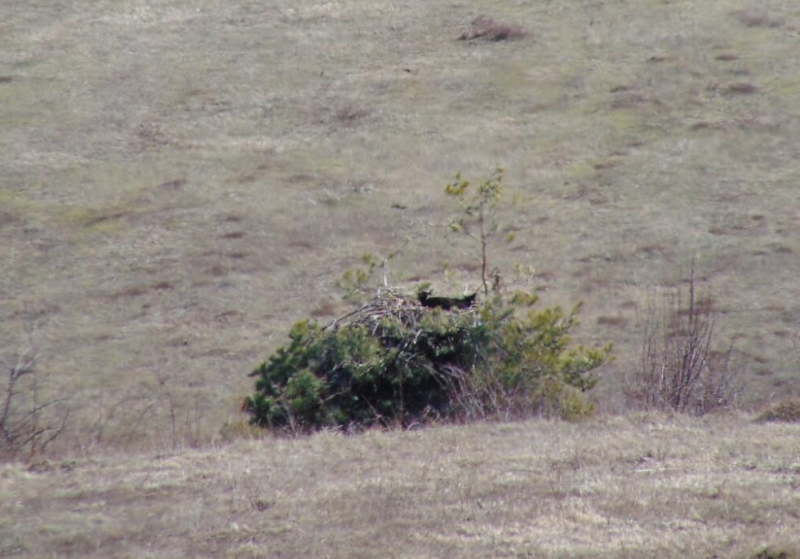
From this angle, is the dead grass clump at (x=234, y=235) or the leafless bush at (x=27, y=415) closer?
the leafless bush at (x=27, y=415)

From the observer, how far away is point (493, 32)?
91.6 ft

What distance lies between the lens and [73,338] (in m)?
17.1

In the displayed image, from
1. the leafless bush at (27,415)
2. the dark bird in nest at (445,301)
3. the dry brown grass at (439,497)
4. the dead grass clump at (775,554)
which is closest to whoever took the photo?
the dead grass clump at (775,554)

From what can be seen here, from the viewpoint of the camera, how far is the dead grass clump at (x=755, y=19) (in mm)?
27422

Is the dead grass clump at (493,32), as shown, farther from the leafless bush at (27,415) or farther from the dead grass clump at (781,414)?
the dead grass clump at (781,414)

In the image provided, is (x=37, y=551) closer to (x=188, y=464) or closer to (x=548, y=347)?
(x=188, y=464)

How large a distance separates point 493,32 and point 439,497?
22.7 m

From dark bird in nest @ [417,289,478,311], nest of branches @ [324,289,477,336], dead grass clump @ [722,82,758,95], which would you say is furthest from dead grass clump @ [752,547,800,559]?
dead grass clump @ [722,82,758,95]

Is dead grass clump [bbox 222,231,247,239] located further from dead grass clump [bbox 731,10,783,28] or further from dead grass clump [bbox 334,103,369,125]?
dead grass clump [bbox 731,10,783,28]

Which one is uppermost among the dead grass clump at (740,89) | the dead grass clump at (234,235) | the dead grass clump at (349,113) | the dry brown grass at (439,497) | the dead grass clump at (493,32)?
the dead grass clump at (493,32)

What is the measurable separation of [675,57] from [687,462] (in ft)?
67.4

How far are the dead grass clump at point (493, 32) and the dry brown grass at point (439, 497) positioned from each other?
2078 centimetres

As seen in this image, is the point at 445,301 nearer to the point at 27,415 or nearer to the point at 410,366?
the point at 410,366

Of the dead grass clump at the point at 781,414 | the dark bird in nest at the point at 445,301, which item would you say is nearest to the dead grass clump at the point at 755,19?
the dark bird in nest at the point at 445,301
